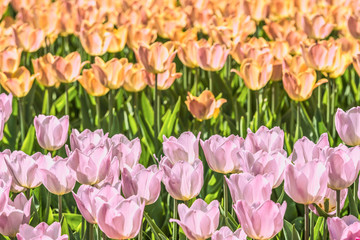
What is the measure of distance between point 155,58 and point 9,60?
2.46 ft

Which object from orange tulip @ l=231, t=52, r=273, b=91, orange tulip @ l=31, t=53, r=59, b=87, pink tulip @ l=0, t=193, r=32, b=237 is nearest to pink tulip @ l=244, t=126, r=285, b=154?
pink tulip @ l=0, t=193, r=32, b=237

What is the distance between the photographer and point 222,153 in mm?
2154

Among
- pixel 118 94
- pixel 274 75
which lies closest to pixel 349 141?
pixel 274 75

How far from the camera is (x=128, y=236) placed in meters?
1.74

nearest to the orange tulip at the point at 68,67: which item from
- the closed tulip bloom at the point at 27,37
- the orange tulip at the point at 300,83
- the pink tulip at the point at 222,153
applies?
the closed tulip bloom at the point at 27,37

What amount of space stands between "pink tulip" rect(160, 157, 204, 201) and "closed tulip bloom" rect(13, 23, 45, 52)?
2.18 m

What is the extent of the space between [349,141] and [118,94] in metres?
1.64

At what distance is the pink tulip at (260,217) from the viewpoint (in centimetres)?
171

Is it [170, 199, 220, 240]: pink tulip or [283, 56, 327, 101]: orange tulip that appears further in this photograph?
[283, 56, 327, 101]: orange tulip

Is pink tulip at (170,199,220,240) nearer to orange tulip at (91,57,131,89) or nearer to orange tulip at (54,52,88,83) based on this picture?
orange tulip at (91,57,131,89)

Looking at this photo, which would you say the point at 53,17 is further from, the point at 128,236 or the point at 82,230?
the point at 128,236

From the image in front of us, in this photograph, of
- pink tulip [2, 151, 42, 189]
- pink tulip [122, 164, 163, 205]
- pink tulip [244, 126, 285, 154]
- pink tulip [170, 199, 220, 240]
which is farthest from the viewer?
pink tulip [244, 126, 285, 154]

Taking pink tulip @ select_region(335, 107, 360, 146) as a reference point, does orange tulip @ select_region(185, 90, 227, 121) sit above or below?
below

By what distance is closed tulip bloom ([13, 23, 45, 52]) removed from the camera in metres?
3.97
